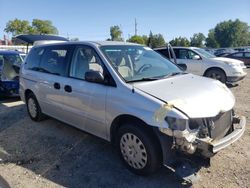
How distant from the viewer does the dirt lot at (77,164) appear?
3.40 meters

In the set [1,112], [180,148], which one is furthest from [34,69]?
[180,148]

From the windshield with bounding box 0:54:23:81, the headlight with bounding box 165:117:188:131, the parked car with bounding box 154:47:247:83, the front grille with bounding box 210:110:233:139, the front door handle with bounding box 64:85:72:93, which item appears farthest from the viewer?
the parked car with bounding box 154:47:247:83

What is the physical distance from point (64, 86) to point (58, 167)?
4.46ft

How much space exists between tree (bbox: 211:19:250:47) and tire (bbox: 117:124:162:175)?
96443 millimetres

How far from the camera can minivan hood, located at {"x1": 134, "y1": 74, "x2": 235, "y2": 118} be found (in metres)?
3.06

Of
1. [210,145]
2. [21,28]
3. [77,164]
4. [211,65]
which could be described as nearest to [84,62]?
[77,164]

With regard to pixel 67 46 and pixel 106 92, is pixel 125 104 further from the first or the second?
pixel 67 46

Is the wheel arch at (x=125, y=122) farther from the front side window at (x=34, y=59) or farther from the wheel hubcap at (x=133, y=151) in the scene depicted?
the front side window at (x=34, y=59)

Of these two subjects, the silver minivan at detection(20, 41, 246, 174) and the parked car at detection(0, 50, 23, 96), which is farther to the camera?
the parked car at detection(0, 50, 23, 96)

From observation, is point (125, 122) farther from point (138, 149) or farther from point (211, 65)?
point (211, 65)

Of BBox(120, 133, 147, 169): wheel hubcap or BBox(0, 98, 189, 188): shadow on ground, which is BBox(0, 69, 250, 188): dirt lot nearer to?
BBox(0, 98, 189, 188): shadow on ground

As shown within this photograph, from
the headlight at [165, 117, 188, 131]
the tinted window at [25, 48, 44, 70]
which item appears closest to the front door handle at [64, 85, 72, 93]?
the tinted window at [25, 48, 44, 70]

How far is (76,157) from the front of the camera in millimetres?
4129

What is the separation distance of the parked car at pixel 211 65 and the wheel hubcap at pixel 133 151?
22.7 ft
